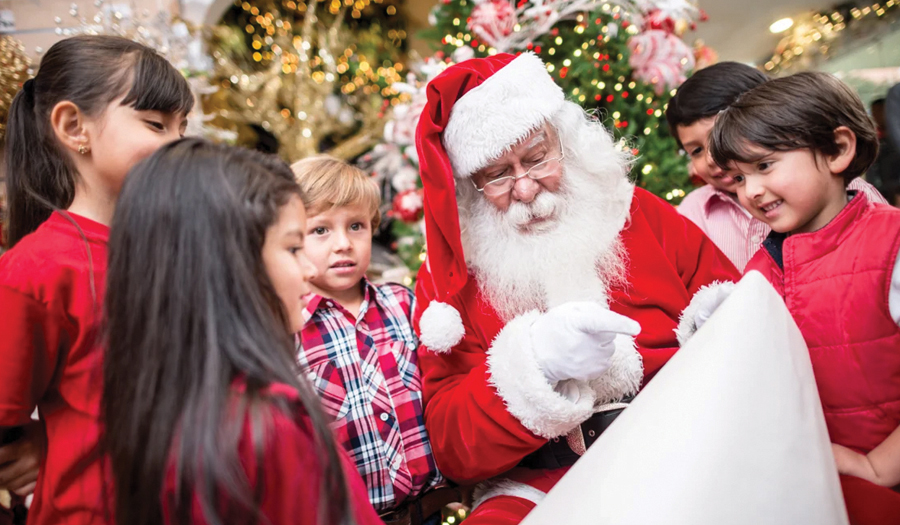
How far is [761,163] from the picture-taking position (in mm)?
1519

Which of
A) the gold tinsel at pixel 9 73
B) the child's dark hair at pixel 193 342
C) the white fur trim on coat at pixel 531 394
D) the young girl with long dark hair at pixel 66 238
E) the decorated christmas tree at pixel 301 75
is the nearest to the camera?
the child's dark hair at pixel 193 342

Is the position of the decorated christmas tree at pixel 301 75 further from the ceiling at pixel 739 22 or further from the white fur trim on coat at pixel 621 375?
the white fur trim on coat at pixel 621 375

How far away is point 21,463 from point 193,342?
2.32 feet

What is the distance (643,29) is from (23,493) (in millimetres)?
3181

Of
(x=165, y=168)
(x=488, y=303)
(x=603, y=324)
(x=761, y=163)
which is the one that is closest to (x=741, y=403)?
(x=603, y=324)

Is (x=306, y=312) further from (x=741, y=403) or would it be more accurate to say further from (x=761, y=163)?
(x=761, y=163)

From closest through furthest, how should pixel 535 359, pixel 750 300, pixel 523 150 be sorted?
pixel 750 300 < pixel 535 359 < pixel 523 150

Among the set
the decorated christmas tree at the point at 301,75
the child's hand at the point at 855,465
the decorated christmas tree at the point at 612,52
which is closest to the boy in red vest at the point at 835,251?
the child's hand at the point at 855,465

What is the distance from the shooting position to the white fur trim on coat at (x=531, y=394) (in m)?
1.44

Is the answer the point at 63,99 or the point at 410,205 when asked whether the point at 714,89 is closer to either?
the point at 410,205

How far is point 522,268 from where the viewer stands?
6.03 ft

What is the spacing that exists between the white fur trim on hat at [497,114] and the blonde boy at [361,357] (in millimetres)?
296

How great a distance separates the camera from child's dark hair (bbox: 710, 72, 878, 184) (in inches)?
57.7

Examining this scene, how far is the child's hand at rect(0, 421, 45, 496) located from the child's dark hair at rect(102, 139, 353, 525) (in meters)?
0.48
